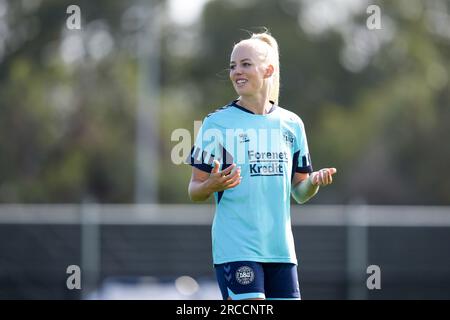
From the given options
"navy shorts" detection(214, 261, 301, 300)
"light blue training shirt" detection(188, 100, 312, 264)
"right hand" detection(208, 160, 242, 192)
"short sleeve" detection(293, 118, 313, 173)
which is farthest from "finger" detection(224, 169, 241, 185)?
"short sleeve" detection(293, 118, 313, 173)

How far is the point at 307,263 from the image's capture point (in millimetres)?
13320

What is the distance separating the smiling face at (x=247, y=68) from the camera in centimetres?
557

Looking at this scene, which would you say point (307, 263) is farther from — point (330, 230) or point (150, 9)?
point (150, 9)

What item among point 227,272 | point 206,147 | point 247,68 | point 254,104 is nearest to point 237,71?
point 247,68

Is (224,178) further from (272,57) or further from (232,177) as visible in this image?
(272,57)

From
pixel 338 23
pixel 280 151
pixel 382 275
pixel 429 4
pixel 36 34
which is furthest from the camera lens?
pixel 338 23

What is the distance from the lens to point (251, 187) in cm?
548

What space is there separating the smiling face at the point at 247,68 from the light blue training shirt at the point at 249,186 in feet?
0.46

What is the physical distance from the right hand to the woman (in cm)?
6

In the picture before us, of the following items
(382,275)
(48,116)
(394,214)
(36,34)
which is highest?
(36,34)

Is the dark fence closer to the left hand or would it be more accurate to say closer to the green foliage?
the left hand

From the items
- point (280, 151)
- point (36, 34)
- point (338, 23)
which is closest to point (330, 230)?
point (280, 151)

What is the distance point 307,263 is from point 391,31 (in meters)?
25.9

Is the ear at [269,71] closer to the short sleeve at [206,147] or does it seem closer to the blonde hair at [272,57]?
the blonde hair at [272,57]
